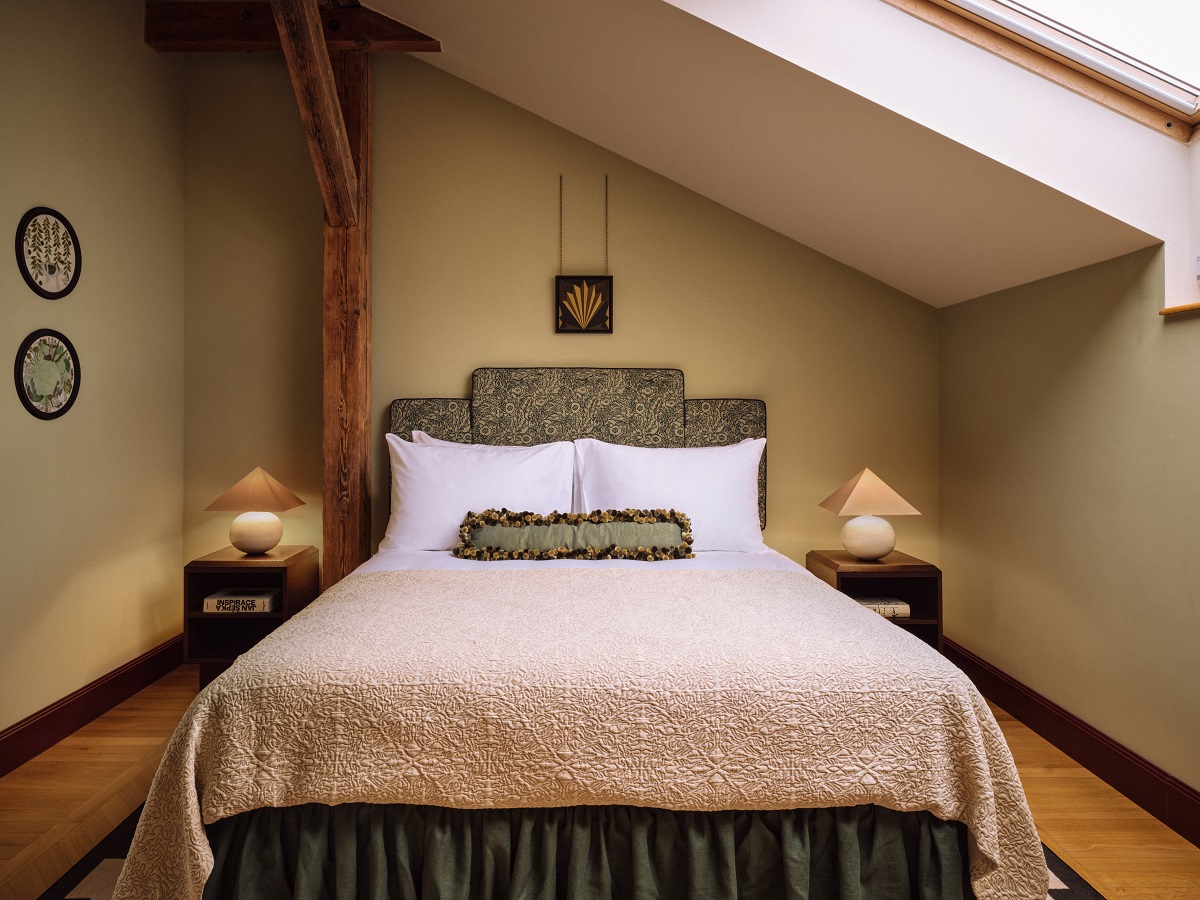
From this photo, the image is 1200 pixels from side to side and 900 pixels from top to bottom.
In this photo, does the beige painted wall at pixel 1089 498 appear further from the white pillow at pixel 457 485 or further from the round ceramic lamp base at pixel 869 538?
the white pillow at pixel 457 485

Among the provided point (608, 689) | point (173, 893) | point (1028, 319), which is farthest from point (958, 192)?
point (173, 893)

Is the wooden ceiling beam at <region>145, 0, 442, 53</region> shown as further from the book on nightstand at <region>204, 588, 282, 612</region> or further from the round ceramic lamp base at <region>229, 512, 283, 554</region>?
the book on nightstand at <region>204, 588, 282, 612</region>

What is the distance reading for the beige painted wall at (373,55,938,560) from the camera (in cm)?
357

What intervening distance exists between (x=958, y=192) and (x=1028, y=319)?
2.27 feet

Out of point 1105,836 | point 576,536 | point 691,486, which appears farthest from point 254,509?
point 1105,836

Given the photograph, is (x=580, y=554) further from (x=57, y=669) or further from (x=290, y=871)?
(x=57, y=669)

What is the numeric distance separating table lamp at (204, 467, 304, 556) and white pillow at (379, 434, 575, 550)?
0.53m

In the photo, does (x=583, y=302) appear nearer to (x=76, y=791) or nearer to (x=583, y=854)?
(x=583, y=854)

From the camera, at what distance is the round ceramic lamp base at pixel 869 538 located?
10.0 ft

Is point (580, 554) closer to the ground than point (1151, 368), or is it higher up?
closer to the ground

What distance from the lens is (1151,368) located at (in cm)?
225

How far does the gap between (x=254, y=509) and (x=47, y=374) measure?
2.90ft

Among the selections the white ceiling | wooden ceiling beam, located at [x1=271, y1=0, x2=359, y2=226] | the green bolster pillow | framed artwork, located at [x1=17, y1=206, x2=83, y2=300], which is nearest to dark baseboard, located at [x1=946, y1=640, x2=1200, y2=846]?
the green bolster pillow

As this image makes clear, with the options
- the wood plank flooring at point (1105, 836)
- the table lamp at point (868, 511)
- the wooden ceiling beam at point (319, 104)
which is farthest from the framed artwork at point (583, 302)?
the wood plank flooring at point (1105, 836)
